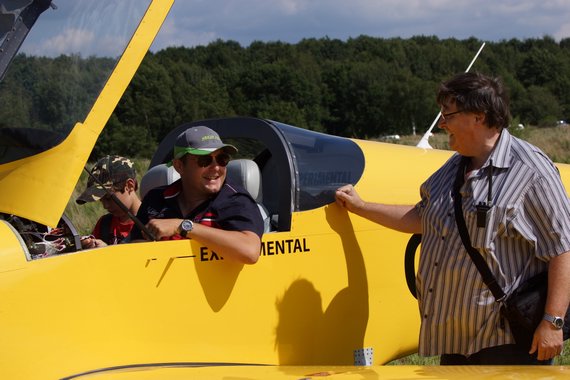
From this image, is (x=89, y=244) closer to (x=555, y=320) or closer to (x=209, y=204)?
(x=209, y=204)

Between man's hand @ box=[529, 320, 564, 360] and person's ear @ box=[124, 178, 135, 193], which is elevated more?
person's ear @ box=[124, 178, 135, 193]

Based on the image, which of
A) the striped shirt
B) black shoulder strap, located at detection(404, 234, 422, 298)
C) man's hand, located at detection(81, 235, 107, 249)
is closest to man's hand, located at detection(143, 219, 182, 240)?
man's hand, located at detection(81, 235, 107, 249)

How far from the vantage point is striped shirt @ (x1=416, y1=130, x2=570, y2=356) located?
317 cm

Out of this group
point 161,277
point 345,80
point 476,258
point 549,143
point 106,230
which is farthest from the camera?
point 345,80

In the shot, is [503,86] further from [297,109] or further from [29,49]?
[297,109]

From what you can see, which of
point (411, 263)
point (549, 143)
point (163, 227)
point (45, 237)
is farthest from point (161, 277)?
point (549, 143)

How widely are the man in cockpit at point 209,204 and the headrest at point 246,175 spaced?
1.62 feet

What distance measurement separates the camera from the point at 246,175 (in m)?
4.27

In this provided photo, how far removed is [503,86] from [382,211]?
0.88m

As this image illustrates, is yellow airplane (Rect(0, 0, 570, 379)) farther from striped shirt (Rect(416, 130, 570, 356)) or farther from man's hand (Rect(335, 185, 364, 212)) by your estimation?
striped shirt (Rect(416, 130, 570, 356))

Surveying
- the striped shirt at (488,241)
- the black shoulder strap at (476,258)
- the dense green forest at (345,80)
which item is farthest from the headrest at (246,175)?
the dense green forest at (345,80)

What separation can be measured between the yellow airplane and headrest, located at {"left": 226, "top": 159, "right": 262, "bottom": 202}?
12 millimetres

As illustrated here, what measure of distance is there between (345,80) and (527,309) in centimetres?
5347

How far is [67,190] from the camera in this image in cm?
318
